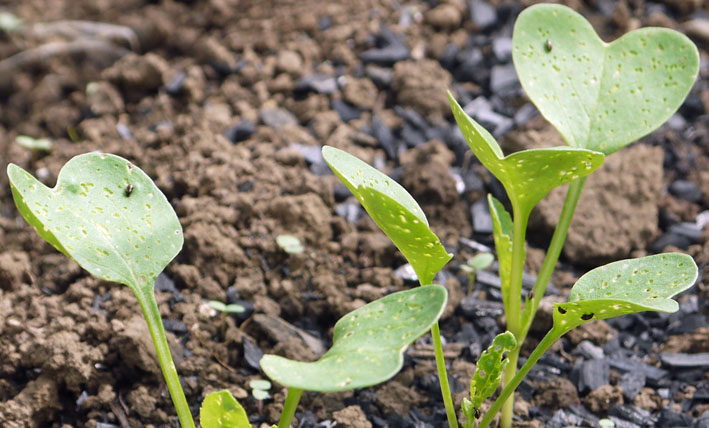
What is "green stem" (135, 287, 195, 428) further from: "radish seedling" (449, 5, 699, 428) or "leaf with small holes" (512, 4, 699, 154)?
"leaf with small holes" (512, 4, 699, 154)

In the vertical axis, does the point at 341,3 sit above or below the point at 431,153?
above

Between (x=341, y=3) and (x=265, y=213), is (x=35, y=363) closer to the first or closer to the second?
(x=265, y=213)

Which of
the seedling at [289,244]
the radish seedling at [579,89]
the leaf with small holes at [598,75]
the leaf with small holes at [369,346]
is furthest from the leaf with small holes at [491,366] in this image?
the seedling at [289,244]

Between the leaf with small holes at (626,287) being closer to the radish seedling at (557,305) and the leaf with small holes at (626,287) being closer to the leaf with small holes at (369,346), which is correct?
the radish seedling at (557,305)

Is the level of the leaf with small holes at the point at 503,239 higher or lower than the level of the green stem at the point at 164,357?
higher

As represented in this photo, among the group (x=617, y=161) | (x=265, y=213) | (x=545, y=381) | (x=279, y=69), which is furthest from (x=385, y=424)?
(x=279, y=69)

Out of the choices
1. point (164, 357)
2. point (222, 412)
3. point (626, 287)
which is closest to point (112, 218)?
point (164, 357)

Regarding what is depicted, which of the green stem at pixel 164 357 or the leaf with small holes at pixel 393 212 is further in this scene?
the green stem at pixel 164 357
